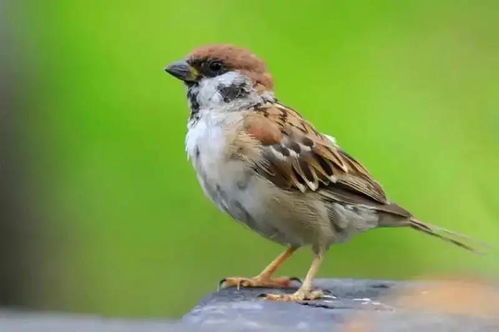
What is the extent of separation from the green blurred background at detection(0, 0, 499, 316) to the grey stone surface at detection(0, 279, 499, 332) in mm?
2649

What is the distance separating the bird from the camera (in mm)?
3092

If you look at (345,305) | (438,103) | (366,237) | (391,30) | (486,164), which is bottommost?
(345,305)

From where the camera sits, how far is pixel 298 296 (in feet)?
8.66

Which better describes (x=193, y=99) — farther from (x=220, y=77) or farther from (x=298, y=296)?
(x=298, y=296)

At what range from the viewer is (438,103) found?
5312mm

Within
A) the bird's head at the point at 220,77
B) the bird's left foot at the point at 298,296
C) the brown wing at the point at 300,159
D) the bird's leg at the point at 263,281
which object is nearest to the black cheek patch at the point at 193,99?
the bird's head at the point at 220,77

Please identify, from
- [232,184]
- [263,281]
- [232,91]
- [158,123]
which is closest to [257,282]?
[263,281]

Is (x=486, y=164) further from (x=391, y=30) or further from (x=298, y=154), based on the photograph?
(x=391, y=30)

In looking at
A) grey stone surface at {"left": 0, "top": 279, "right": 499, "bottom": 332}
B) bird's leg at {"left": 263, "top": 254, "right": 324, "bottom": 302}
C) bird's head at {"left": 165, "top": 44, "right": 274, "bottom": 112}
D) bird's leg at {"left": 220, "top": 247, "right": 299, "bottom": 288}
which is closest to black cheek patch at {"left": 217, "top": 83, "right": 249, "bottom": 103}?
bird's head at {"left": 165, "top": 44, "right": 274, "bottom": 112}

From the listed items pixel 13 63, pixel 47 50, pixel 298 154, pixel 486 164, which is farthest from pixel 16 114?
pixel 486 164

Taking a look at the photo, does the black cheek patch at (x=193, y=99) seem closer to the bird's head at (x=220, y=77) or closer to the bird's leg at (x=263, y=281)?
the bird's head at (x=220, y=77)

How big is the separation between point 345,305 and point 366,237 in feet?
10.7

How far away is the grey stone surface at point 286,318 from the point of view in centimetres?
170

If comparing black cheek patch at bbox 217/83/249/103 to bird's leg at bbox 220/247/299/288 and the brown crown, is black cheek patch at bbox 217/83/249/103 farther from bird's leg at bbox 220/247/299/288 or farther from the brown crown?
bird's leg at bbox 220/247/299/288
